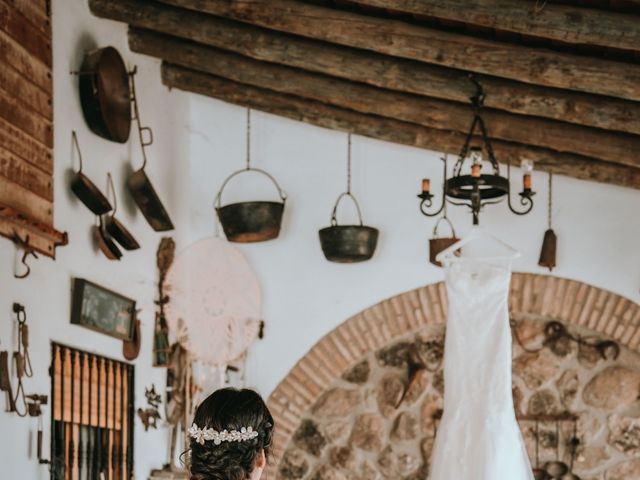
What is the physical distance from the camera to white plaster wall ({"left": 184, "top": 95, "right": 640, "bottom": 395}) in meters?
6.88

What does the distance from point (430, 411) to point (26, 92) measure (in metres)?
3.40

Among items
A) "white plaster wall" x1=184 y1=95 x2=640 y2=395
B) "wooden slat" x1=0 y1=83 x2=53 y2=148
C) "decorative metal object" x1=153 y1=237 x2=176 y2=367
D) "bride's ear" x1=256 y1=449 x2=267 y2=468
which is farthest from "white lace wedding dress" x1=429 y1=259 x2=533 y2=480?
"bride's ear" x1=256 y1=449 x2=267 y2=468

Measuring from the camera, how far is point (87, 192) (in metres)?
5.59

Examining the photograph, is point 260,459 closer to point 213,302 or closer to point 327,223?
point 213,302

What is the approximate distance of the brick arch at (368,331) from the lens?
6.91 meters

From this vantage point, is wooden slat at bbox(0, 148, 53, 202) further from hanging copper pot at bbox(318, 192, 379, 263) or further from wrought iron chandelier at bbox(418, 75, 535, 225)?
hanging copper pot at bbox(318, 192, 379, 263)

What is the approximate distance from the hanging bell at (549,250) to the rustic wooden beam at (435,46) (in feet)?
4.85

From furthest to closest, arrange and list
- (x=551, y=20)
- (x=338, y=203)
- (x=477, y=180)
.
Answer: (x=338, y=203) < (x=477, y=180) < (x=551, y=20)

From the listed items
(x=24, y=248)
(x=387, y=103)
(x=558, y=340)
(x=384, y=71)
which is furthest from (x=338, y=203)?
(x=24, y=248)

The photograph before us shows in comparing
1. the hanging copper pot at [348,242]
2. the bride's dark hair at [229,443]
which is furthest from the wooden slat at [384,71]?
the bride's dark hair at [229,443]

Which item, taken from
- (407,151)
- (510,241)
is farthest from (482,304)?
(407,151)

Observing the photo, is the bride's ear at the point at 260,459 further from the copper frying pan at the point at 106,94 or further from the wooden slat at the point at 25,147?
the copper frying pan at the point at 106,94

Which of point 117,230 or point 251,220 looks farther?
point 251,220

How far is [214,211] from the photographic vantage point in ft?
24.3
